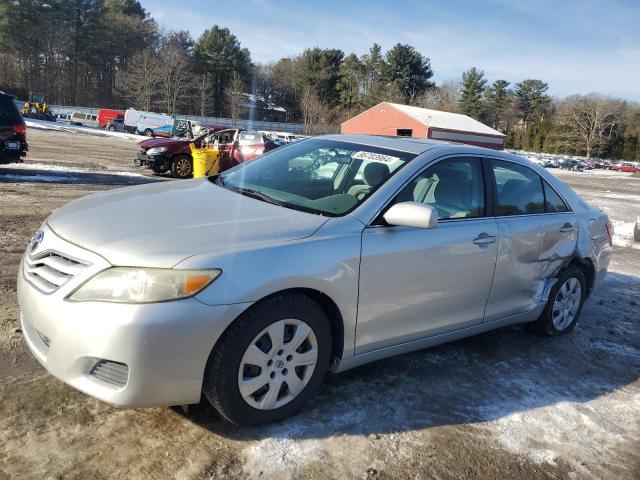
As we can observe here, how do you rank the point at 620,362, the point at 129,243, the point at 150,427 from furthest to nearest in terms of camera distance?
the point at 620,362 < the point at 150,427 < the point at 129,243

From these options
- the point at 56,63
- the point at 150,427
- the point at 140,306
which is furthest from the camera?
the point at 56,63

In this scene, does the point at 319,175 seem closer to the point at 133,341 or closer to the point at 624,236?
the point at 133,341

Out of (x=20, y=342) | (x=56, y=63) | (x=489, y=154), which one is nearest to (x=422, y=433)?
(x=489, y=154)

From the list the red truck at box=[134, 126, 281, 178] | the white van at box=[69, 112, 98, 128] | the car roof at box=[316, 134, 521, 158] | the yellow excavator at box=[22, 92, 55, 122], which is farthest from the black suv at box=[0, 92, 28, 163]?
the white van at box=[69, 112, 98, 128]

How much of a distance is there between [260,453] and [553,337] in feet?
10.6

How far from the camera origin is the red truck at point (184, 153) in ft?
47.8

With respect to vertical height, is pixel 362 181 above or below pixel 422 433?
above

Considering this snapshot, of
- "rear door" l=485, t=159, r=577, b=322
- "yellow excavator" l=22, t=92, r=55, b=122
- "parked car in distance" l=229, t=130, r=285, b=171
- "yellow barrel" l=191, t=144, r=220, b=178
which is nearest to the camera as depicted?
"rear door" l=485, t=159, r=577, b=322

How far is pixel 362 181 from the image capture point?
11.6ft

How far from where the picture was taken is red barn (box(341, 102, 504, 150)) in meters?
51.3

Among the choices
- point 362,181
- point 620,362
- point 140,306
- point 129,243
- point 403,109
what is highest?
point 403,109

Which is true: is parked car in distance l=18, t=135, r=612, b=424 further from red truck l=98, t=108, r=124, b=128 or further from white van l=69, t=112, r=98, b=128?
white van l=69, t=112, r=98, b=128

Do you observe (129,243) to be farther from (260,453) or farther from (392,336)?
(392,336)

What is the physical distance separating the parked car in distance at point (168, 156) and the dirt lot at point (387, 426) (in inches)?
417
